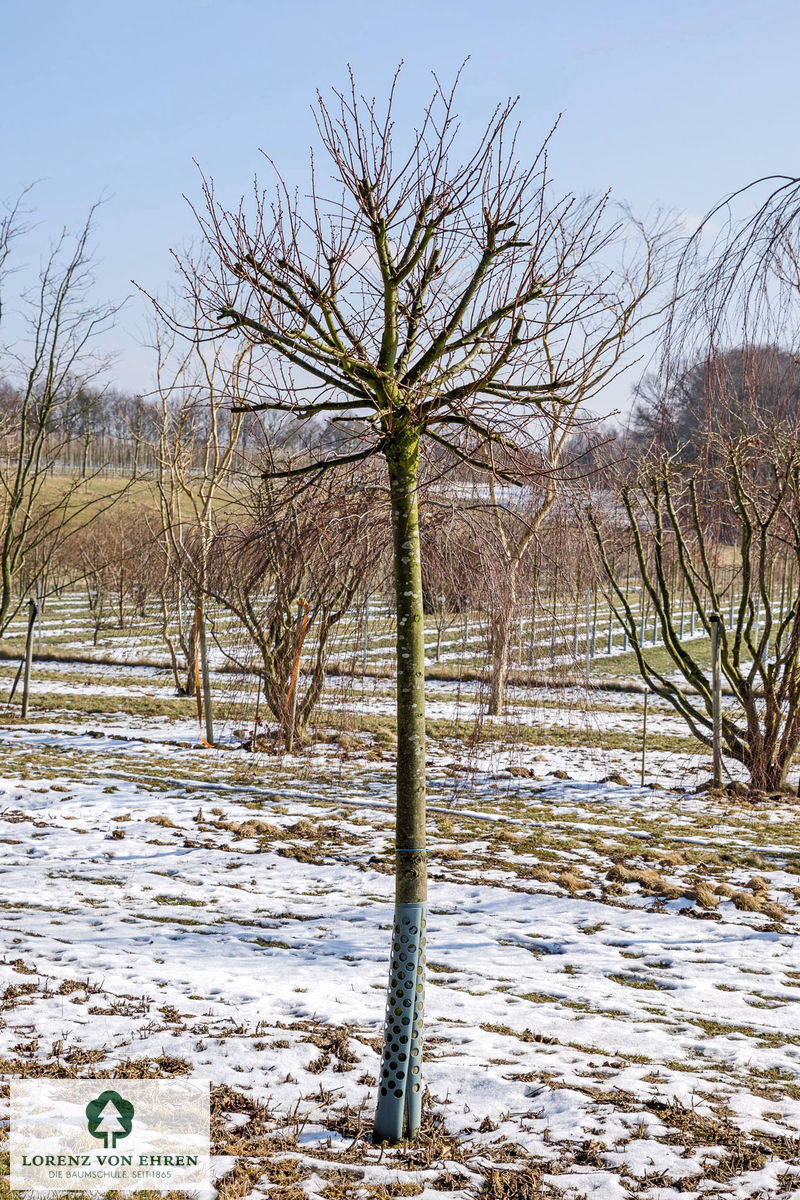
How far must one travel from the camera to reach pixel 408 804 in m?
3.25

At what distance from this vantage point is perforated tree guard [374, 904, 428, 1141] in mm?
3059

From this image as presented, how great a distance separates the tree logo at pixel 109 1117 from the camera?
9.73 ft

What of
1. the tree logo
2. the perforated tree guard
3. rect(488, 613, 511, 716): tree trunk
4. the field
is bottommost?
the field

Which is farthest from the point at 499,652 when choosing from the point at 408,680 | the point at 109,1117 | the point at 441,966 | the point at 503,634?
the point at 109,1117

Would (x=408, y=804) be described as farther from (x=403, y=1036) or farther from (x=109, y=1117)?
(x=109, y=1117)

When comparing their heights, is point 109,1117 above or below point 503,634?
below

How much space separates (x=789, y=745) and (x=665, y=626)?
180 centimetres

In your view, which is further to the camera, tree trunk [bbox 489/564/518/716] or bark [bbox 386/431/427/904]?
tree trunk [bbox 489/564/518/716]

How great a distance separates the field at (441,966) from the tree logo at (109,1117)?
0.68 feet

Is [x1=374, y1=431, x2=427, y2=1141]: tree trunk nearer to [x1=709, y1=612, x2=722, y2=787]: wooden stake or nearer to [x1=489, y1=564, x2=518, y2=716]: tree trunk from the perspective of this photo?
[x1=489, y1=564, x2=518, y2=716]: tree trunk

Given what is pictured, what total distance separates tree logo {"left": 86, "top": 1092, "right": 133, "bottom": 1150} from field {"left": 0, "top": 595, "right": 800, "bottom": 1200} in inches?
8.2

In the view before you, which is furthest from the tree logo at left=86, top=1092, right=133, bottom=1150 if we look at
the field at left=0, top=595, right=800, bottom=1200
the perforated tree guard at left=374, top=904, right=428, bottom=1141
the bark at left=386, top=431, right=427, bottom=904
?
the bark at left=386, top=431, right=427, bottom=904

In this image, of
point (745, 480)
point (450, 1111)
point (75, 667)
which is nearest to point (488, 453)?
point (450, 1111)

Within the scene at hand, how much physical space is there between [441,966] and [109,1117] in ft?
7.41
